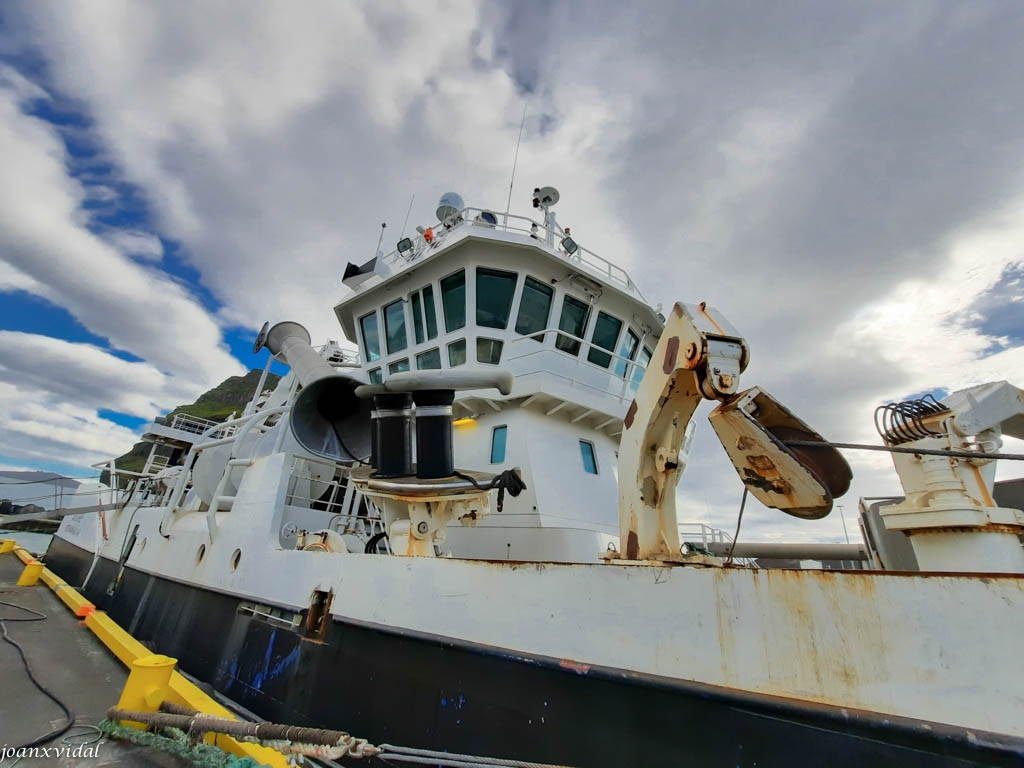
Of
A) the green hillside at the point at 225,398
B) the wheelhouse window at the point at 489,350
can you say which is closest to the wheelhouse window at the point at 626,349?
the wheelhouse window at the point at 489,350

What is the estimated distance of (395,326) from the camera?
30.1ft

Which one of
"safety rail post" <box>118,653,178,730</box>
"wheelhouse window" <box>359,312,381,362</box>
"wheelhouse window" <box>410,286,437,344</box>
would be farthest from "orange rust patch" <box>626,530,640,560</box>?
"wheelhouse window" <box>359,312,381,362</box>

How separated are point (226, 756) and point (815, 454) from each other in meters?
4.79

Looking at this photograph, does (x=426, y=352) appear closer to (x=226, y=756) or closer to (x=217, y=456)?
(x=217, y=456)

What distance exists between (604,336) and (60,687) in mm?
8953

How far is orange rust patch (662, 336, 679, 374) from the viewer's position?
3207mm

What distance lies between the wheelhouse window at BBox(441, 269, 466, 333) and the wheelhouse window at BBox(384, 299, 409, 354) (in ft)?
3.25

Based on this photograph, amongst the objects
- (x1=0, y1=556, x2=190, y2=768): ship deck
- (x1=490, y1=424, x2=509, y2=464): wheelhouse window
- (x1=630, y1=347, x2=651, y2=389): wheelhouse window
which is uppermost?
(x1=630, y1=347, x2=651, y2=389): wheelhouse window

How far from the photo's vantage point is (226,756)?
3.47 meters

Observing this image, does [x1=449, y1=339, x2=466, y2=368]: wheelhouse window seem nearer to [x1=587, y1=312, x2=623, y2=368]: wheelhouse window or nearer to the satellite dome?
[x1=587, y1=312, x2=623, y2=368]: wheelhouse window

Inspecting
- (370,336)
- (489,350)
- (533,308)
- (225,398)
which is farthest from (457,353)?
(225,398)

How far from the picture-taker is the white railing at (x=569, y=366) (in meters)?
7.61

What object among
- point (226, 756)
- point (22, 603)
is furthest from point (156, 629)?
point (226, 756)

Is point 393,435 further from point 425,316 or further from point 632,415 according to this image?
point 425,316
